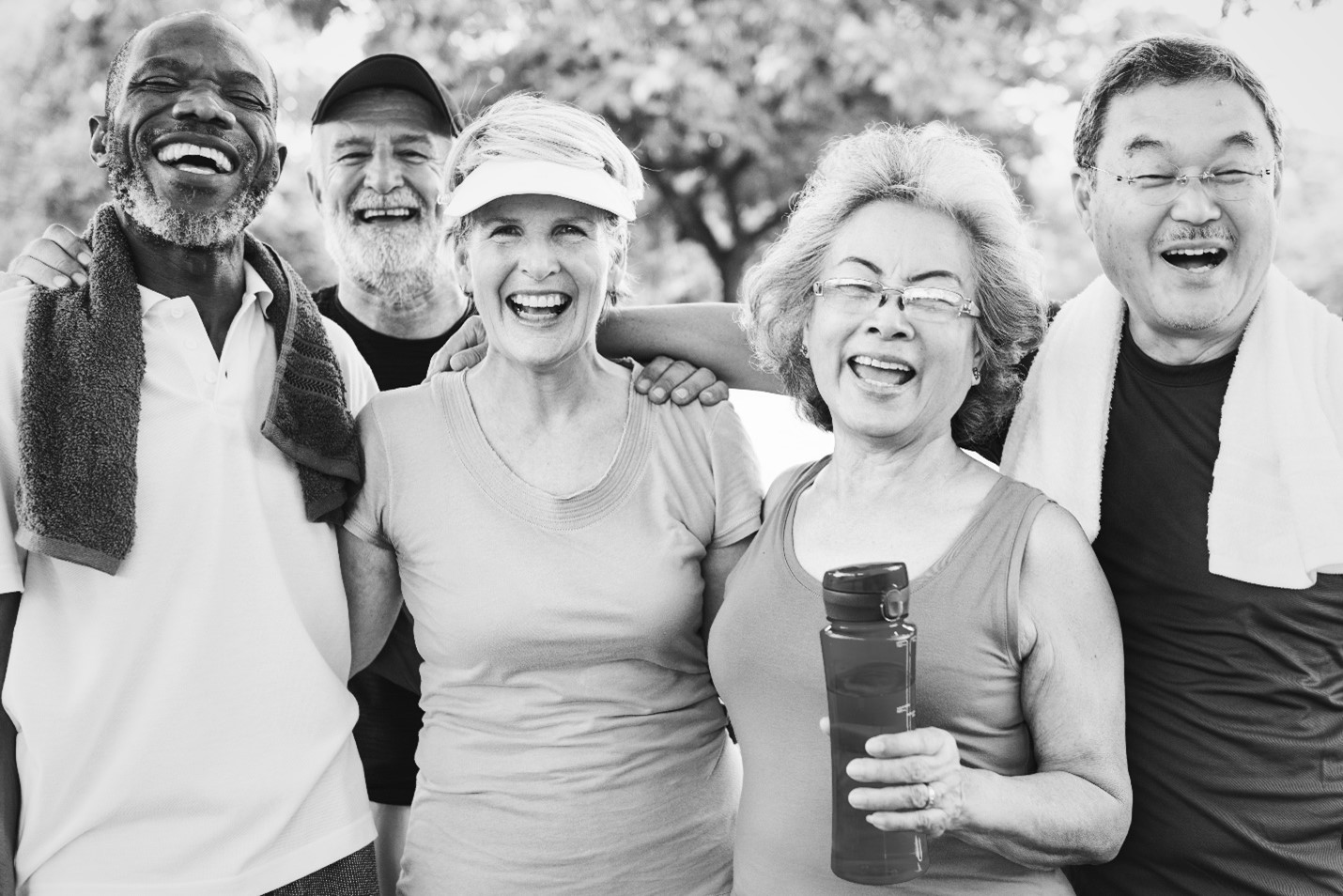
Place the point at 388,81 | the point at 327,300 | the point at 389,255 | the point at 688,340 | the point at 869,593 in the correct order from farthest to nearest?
the point at 327,300
the point at 388,81
the point at 389,255
the point at 688,340
the point at 869,593

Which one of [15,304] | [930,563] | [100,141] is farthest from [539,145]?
[930,563]

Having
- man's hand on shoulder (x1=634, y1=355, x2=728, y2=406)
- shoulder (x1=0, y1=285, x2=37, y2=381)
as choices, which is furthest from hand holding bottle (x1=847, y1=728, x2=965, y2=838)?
shoulder (x1=0, y1=285, x2=37, y2=381)

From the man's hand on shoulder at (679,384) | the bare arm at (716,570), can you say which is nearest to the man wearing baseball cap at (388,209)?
the man's hand on shoulder at (679,384)

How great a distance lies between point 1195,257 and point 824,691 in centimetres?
107

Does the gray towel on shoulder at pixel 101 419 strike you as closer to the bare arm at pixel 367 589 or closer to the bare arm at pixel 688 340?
the bare arm at pixel 367 589

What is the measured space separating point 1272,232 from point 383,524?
1808 millimetres

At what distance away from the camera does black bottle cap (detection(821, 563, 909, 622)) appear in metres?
1.66

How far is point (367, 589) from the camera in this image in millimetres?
2549

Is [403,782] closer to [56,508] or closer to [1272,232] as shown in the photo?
[56,508]

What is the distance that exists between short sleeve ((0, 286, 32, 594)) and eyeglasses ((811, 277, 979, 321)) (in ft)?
4.83

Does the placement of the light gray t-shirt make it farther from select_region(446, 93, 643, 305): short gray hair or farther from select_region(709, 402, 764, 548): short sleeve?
select_region(446, 93, 643, 305): short gray hair

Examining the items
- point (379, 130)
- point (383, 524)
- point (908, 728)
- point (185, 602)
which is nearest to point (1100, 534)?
point (908, 728)

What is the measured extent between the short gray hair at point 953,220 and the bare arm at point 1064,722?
399 mm

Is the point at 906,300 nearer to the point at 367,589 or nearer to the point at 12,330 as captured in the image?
the point at 367,589
